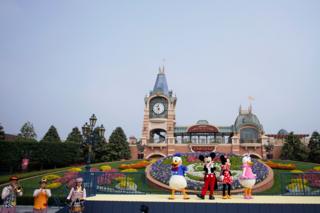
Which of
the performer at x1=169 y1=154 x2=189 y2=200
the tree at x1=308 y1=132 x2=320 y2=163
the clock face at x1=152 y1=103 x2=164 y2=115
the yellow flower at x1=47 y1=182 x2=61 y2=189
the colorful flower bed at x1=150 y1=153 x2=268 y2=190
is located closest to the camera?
the performer at x1=169 y1=154 x2=189 y2=200

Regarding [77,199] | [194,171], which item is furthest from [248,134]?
[77,199]

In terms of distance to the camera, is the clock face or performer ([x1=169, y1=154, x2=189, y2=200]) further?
the clock face

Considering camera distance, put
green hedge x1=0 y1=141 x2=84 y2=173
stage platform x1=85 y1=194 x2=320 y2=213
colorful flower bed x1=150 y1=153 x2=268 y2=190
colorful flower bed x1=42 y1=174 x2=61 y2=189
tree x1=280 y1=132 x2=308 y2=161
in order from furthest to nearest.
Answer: tree x1=280 y1=132 x2=308 y2=161 → green hedge x1=0 y1=141 x2=84 y2=173 → colorful flower bed x1=42 y1=174 x2=61 y2=189 → colorful flower bed x1=150 y1=153 x2=268 y2=190 → stage platform x1=85 y1=194 x2=320 y2=213

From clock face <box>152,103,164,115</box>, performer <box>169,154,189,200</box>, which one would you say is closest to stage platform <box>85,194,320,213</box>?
performer <box>169,154,189,200</box>

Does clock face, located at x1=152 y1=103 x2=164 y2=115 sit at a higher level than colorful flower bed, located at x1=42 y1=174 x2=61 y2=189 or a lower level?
higher

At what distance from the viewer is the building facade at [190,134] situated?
42062mm

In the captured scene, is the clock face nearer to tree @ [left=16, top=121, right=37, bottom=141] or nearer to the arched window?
the arched window

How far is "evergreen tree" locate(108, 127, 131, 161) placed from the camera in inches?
1627

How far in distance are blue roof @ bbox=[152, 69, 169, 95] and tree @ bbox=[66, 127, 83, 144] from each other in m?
15.7

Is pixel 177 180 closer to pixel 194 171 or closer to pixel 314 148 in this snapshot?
pixel 194 171

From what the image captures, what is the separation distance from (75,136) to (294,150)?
36.4 metres

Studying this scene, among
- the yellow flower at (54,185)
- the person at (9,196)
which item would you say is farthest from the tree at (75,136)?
the person at (9,196)

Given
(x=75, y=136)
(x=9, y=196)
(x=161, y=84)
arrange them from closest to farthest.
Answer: (x=9, y=196) → (x=75, y=136) → (x=161, y=84)

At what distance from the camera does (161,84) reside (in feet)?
161
